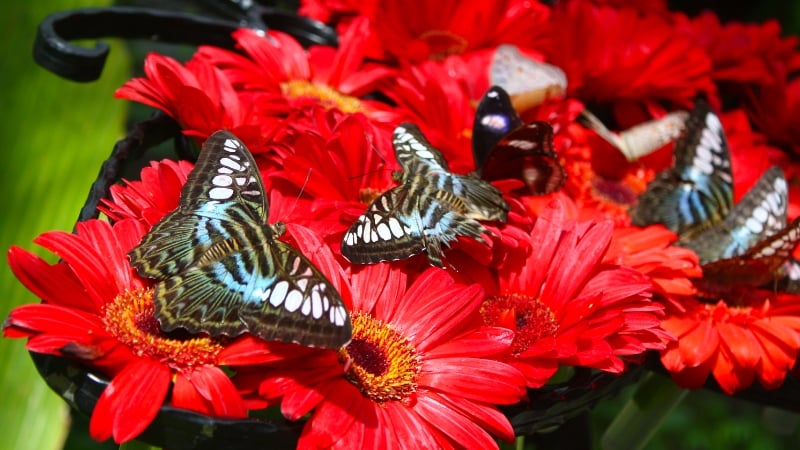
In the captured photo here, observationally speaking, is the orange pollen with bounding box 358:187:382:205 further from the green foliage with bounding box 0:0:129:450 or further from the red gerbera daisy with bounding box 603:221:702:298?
the green foliage with bounding box 0:0:129:450

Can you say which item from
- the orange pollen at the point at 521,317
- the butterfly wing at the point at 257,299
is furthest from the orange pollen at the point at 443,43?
the butterfly wing at the point at 257,299

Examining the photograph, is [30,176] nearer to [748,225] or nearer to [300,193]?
[300,193]

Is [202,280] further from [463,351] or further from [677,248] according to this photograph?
[677,248]

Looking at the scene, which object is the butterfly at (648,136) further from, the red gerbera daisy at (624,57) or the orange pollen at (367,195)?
the orange pollen at (367,195)

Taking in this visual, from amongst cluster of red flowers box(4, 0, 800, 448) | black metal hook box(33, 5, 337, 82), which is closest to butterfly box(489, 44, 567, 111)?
cluster of red flowers box(4, 0, 800, 448)

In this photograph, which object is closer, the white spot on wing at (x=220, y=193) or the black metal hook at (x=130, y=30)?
the white spot on wing at (x=220, y=193)

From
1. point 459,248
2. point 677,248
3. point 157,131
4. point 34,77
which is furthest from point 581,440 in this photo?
point 34,77

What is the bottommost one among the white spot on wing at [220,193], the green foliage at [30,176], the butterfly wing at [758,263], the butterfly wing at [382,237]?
the green foliage at [30,176]
